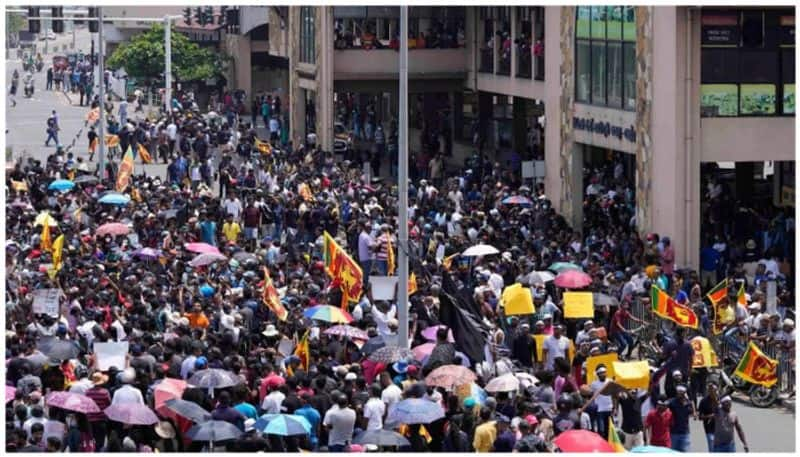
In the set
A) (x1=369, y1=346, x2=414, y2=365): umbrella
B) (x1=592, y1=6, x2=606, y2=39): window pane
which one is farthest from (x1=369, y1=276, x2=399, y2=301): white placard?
(x1=592, y1=6, x2=606, y2=39): window pane

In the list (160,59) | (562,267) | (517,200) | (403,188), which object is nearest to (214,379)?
(403,188)

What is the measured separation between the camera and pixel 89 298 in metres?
26.8

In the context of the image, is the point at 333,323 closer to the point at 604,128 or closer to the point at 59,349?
the point at 59,349

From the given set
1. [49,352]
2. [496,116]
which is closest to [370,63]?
[496,116]

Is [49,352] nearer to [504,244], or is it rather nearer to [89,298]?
[89,298]

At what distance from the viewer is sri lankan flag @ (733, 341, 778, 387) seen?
23984 mm

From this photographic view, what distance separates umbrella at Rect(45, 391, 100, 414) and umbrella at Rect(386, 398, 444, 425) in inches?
113

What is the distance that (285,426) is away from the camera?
18.6m

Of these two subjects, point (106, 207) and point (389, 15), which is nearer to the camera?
point (106, 207)

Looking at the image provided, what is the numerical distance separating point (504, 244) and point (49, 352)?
13.2 m

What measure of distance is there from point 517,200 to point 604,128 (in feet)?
7.16

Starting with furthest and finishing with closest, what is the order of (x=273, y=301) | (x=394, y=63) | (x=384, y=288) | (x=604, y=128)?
(x=394, y=63) → (x=604, y=128) → (x=384, y=288) → (x=273, y=301)

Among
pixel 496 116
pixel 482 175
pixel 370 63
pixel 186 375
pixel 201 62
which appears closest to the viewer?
pixel 186 375

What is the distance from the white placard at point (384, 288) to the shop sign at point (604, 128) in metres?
10.7
